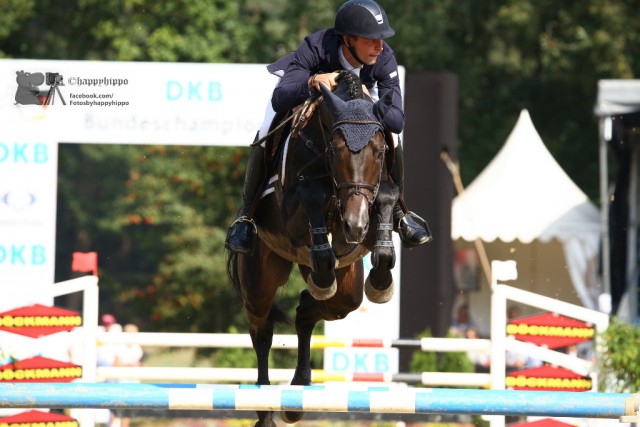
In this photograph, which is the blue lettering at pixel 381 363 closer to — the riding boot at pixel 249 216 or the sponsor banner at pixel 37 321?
the sponsor banner at pixel 37 321

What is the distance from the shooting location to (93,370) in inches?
294

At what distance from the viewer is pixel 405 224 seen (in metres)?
5.17

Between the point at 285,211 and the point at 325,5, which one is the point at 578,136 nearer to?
the point at 325,5

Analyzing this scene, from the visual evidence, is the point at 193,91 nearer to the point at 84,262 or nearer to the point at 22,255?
the point at 84,262

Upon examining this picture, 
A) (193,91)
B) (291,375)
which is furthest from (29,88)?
(291,375)

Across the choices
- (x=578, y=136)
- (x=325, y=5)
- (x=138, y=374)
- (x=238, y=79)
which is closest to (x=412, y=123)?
(x=238, y=79)

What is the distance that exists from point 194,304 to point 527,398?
36.8ft

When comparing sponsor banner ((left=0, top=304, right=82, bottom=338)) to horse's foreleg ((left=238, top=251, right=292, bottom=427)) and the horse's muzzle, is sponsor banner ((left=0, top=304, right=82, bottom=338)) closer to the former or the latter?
horse's foreleg ((left=238, top=251, right=292, bottom=427))

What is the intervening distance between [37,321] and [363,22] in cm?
367

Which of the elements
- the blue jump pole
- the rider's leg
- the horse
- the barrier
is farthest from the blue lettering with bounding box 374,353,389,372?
the blue jump pole

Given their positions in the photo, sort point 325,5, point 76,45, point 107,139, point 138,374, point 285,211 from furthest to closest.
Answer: point 76,45, point 325,5, point 107,139, point 138,374, point 285,211

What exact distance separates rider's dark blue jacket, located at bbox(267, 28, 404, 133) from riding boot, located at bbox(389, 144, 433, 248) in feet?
0.94

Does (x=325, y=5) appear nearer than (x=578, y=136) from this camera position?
Yes

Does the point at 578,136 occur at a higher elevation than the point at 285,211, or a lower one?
higher
